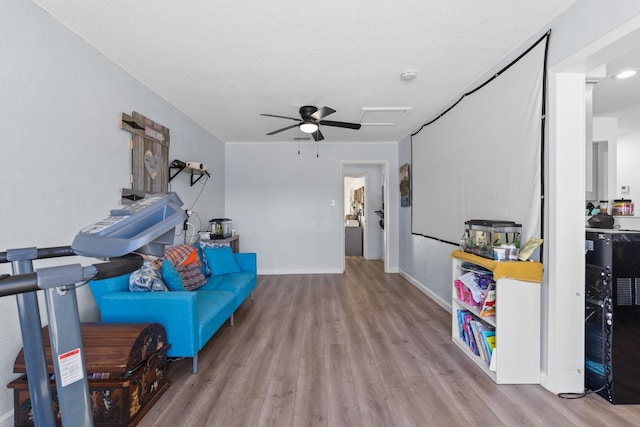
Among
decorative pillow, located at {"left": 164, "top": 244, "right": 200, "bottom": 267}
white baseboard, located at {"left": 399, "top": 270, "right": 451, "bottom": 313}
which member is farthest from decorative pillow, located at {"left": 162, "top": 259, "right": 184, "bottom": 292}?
white baseboard, located at {"left": 399, "top": 270, "right": 451, "bottom": 313}

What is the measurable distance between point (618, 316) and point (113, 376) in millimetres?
3073

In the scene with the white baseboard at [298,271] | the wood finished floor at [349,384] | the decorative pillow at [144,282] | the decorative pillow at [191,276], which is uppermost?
the decorative pillow at [144,282]

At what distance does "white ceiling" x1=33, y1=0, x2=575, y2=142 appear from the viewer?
186 centimetres

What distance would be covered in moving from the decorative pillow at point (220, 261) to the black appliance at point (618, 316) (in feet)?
11.2

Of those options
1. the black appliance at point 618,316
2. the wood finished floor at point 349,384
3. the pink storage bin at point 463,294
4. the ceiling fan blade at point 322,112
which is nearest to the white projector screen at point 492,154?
the black appliance at point 618,316

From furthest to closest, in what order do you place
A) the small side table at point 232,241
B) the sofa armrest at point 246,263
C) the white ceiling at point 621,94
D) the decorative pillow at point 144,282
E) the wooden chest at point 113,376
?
the small side table at point 232,241
the sofa armrest at point 246,263
the white ceiling at point 621,94
the decorative pillow at point 144,282
the wooden chest at point 113,376

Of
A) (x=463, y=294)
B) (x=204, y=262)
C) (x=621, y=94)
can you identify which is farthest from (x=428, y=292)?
(x=621, y=94)

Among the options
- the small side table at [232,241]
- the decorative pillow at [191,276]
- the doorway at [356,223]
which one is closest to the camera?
the decorative pillow at [191,276]

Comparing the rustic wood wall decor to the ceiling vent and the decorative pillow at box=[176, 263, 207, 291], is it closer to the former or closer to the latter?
the decorative pillow at box=[176, 263, 207, 291]

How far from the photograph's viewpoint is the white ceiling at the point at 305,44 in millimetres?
1860

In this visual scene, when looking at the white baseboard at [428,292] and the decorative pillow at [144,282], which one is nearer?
the decorative pillow at [144,282]

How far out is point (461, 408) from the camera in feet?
5.86

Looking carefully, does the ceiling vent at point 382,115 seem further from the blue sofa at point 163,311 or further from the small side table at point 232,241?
the blue sofa at point 163,311

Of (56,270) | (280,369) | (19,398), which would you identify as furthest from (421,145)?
(19,398)
